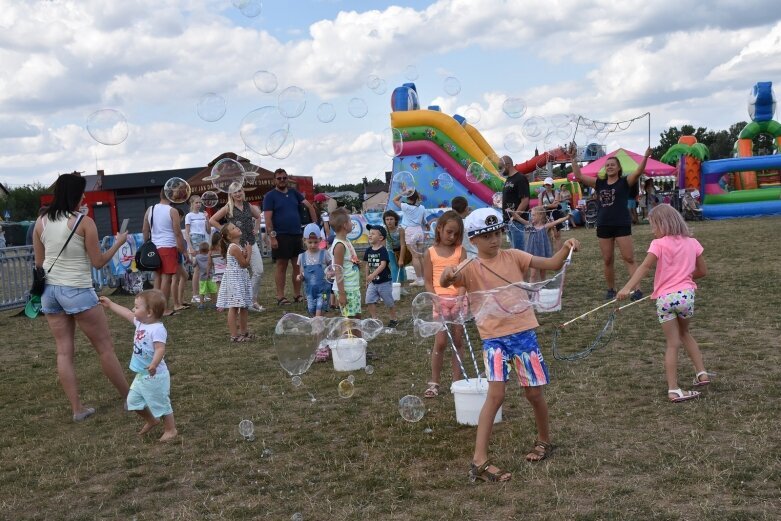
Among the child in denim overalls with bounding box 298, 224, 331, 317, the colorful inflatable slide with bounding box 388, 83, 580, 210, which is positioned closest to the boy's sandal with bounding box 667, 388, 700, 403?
the child in denim overalls with bounding box 298, 224, 331, 317

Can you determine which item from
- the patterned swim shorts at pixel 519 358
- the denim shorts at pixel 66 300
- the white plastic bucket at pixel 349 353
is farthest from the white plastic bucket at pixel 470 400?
the denim shorts at pixel 66 300

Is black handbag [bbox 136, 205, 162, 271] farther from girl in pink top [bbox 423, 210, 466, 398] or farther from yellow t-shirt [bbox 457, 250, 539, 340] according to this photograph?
yellow t-shirt [bbox 457, 250, 539, 340]

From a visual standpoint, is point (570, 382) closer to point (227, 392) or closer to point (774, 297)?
point (227, 392)

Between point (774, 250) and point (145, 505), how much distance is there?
13060mm

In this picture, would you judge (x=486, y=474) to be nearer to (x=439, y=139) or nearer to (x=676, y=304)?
(x=676, y=304)

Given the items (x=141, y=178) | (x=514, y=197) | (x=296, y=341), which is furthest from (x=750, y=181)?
(x=141, y=178)

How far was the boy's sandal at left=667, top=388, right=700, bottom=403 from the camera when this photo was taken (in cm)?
501

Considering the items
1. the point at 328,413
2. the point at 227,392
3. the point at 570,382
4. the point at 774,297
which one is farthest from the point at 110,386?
the point at 774,297

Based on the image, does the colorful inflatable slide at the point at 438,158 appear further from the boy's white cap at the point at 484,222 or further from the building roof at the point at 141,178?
the building roof at the point at 141,178

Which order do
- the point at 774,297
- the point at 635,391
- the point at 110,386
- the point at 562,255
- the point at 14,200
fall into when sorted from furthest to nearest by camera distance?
the point at 14,200
the point at 774,297
the point at 110,386
the point at 635,391
the point at 562,255

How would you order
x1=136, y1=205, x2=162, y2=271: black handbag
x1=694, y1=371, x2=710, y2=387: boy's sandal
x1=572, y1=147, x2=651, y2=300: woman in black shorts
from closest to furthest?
x1=694, y1=371, x2=710, y2=387: boy's sandal, x1=572, y1=147, x2=651, y2=300: woman in black shorts, x1=136, y1=205, x2=162, y2=271: black handbag

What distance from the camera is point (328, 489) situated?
396 centimetres

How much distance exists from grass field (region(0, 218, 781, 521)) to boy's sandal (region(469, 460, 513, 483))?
0.06 meters

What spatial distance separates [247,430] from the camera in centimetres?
493
